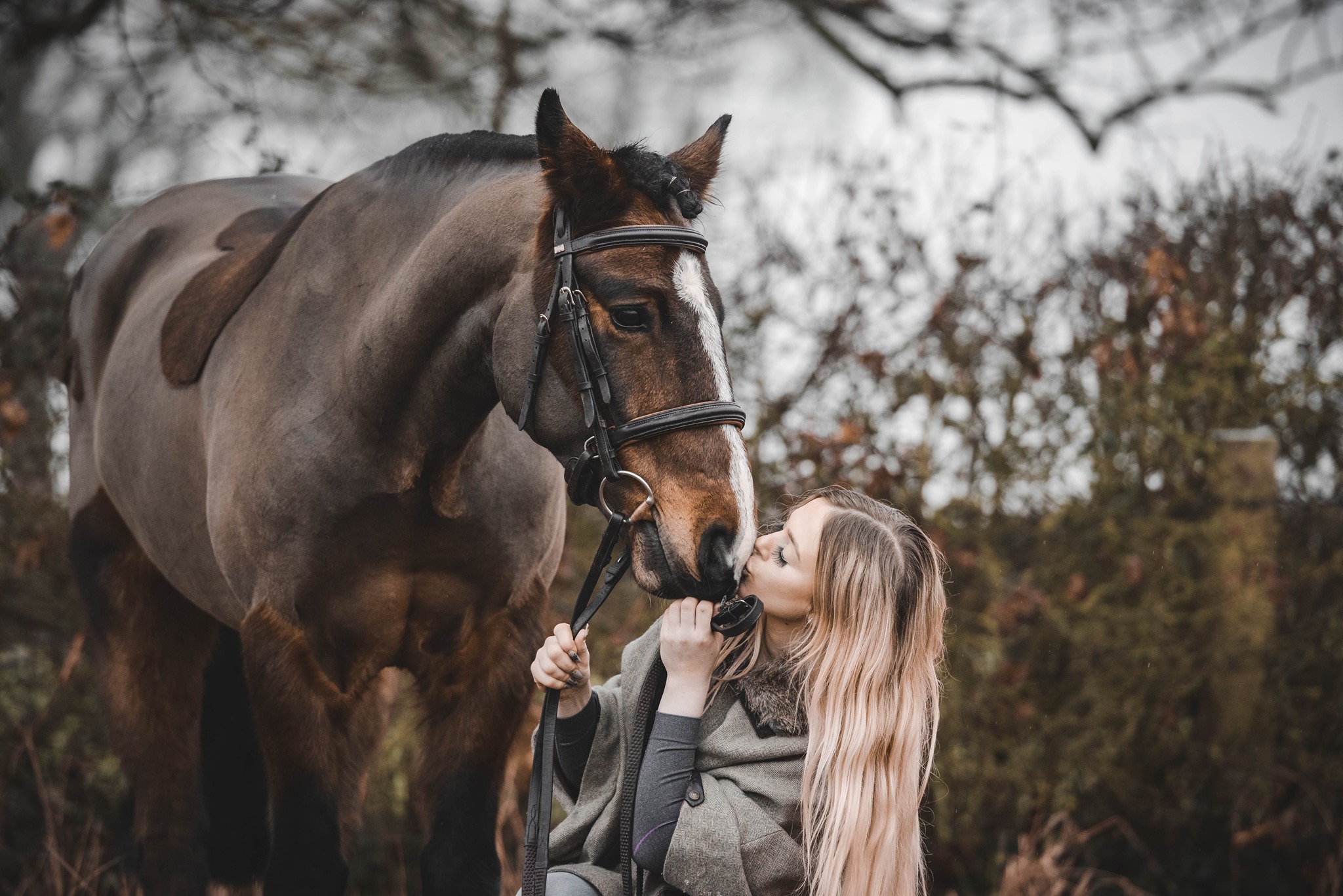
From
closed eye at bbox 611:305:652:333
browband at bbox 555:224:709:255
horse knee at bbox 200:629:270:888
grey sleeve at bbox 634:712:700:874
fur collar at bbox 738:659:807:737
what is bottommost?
horse knee at bbox 200:629:270:888

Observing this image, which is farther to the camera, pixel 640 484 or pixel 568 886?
pixel 568 886

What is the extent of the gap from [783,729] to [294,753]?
112 centimetres

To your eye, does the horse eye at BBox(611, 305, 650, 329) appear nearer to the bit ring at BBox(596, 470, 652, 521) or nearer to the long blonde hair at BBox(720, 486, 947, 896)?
the bit ring at BBox(596, 470, 652, 521)

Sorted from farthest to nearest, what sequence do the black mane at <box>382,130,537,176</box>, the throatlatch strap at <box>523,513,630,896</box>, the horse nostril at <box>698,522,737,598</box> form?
the black mane at <box>382,130,537,176</box>, the throatlatch strap at <box>523,513,630,896</box>, the horse nostril at <box>698,522,737,598</box>

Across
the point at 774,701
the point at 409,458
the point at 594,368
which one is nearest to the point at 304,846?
the point at 409,458

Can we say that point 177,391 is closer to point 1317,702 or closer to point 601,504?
point 601,504

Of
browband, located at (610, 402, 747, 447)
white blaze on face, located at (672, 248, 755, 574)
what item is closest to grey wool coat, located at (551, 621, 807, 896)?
white blaze on face, located at (672, 248, 755, 574)

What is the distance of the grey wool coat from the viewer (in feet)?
6.82

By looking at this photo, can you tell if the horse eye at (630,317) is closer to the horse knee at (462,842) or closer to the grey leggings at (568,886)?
the grey leggings at (568,886)

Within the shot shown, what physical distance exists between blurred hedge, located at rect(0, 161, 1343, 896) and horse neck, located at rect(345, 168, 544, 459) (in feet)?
7.79

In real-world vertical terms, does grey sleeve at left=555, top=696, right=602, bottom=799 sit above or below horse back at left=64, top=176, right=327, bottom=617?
below

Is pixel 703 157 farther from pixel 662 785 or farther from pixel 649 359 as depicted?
pixel 662 785

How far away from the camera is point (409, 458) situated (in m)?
2.50

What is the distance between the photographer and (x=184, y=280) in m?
3.39
